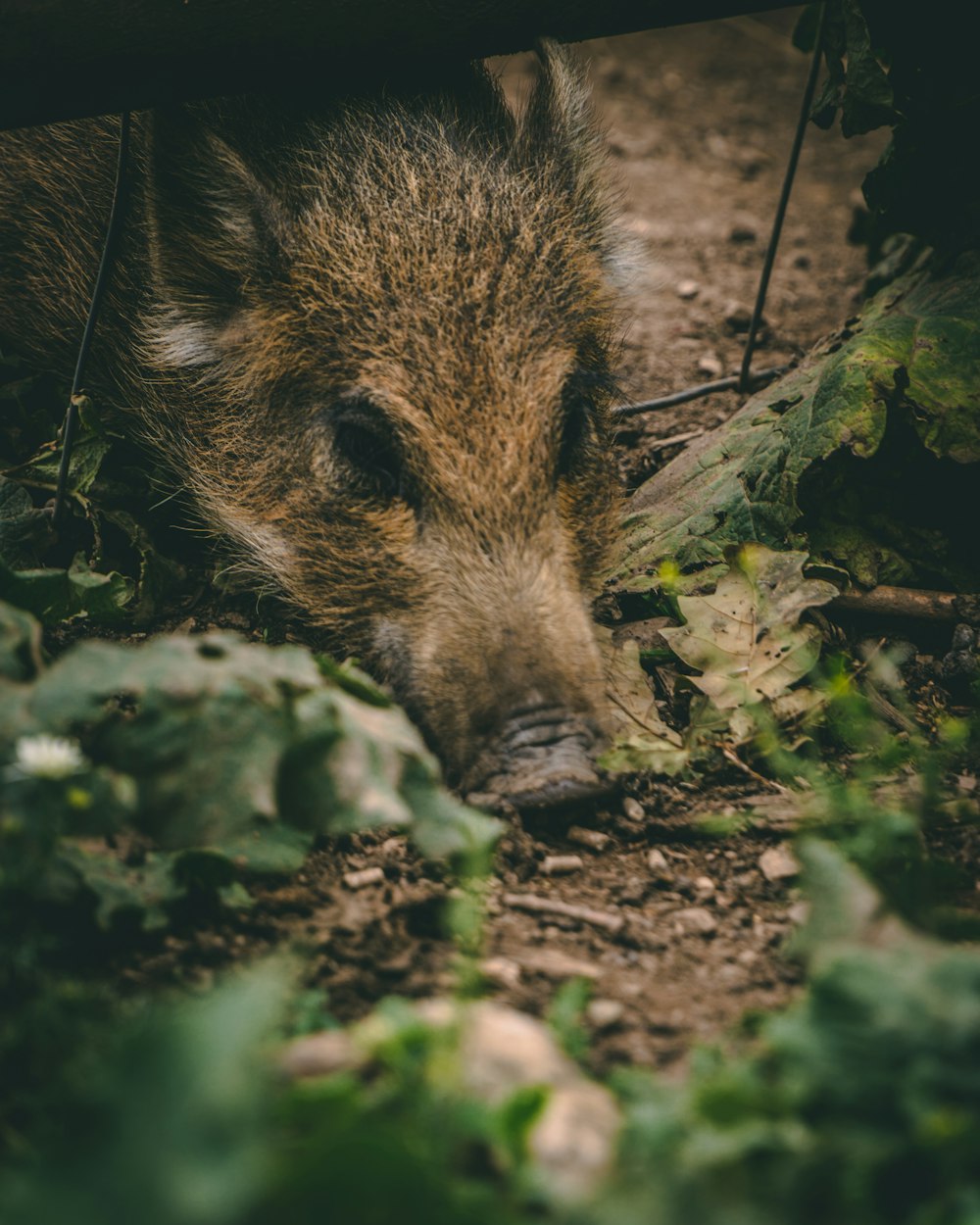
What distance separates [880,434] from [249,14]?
2.03m

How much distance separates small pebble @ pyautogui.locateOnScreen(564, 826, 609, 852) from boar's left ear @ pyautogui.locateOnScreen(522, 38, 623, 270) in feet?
6.21

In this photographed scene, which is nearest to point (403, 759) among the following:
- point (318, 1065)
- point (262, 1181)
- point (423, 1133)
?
point (318, 1065)

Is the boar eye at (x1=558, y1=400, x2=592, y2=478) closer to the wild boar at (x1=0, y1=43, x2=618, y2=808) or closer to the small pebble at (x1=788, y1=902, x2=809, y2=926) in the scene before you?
the wild boar at (x1=0, y1=43, x2=618, y2=808)

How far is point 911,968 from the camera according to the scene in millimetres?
1211

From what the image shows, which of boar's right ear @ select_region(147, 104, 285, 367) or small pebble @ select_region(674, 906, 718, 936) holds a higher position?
boar's right ear @ select_region(147, 104, 285, 367)

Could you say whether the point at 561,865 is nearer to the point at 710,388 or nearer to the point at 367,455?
the point at 367,455

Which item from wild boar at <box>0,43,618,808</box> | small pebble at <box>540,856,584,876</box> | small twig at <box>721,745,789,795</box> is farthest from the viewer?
wild boar at <box>0,43,618,808</box>

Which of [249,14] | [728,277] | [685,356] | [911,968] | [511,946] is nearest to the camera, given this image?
[911,968]

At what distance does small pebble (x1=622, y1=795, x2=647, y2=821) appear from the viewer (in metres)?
2.38

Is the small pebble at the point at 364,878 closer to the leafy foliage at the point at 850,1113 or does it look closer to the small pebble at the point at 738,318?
the leafy foliage at the point at 850,1113

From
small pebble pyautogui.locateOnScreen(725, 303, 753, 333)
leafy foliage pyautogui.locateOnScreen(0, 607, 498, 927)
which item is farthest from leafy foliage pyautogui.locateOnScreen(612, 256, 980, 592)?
small pebble pyautogui.locateOnScreen(725, 303, 753, 333)

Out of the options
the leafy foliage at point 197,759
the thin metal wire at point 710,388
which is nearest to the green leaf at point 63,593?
the leafy foliage at point 197,759

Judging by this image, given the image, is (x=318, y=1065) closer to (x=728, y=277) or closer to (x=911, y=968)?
(x=911, y=968)

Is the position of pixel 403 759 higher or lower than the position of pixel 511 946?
higher
